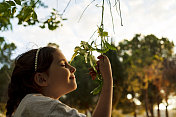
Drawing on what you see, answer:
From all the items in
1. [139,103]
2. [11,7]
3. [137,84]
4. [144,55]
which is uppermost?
[144,55]

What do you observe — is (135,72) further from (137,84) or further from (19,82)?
(19,82)

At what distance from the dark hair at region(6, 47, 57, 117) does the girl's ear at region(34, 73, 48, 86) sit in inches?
1.0

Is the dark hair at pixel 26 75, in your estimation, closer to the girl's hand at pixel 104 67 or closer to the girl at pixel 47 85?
the girl at pixel 47 85

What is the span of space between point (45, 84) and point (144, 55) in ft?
43.4

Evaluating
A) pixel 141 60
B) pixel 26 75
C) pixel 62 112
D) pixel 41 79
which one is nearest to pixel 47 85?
pixel 41 79

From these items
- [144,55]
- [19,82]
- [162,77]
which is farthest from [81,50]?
[162,77]

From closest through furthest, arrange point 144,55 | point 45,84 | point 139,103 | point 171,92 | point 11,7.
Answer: point 45,84, point 11,7, point 144,55, point 171,92, point 139,103

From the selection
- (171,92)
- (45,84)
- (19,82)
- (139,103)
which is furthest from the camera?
(139,103)

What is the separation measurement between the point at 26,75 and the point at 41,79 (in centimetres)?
13

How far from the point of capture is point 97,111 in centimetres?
90

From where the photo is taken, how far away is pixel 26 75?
1241 millimetres

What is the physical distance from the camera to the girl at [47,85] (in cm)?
90

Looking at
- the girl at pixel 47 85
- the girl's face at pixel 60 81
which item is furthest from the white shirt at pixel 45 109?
the girl's face at pixel 60 81

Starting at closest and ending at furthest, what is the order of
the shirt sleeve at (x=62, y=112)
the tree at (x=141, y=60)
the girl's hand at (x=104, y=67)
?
the shirt sleeve at (x=62, y=112)
the girl's hand at (x=104, y=67)
the tree at (x=141, y=60)
